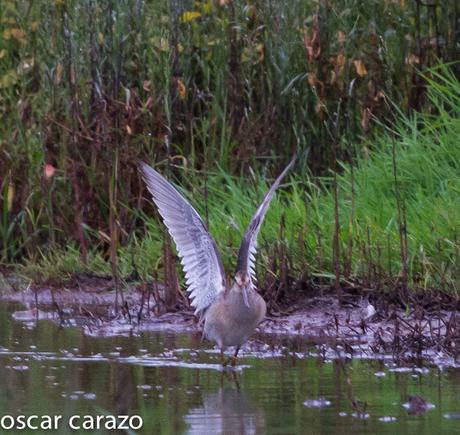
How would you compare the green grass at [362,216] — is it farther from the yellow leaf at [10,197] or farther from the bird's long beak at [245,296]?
the bird's long beak at [245,296]

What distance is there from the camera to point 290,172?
10422 millimetres

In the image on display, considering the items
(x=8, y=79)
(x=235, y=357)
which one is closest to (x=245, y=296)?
(x=235, y=357)

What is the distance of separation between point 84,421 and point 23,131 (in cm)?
539

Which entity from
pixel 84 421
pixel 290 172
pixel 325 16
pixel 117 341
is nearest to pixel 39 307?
pixel 117 341

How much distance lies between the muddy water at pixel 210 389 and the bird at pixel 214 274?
0.18 m

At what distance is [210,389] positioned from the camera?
6.55m

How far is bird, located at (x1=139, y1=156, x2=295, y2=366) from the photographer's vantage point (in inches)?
292

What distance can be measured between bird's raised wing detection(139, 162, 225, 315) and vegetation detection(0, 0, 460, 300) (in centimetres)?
158

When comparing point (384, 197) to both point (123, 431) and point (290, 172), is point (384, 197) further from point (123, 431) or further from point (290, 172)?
point (123, 431)

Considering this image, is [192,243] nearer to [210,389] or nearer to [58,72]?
[210,389]

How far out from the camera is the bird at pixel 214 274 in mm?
7410

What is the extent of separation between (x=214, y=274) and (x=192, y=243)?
28 centimetres

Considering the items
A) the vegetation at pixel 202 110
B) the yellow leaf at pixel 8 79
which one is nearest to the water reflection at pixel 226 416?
the vegetation at pixel 202 110

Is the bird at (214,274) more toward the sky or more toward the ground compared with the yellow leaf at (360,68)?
more toward the ground
